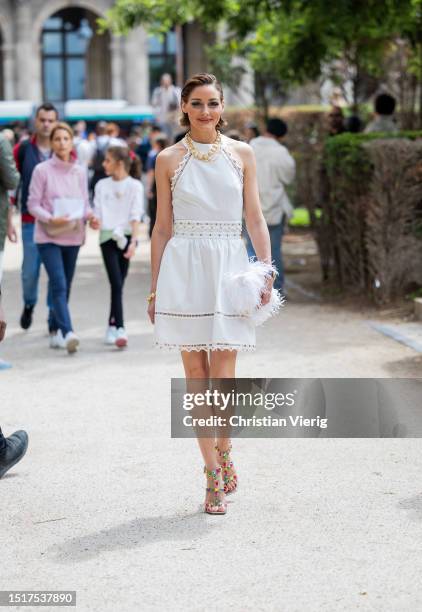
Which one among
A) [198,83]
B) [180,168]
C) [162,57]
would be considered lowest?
[180,168]

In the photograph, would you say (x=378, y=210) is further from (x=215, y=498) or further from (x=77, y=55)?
(x=77, y=55)

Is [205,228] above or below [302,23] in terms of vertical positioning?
below

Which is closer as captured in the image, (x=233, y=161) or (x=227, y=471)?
(x=233, y=161)

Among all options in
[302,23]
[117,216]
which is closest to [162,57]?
[302,23]

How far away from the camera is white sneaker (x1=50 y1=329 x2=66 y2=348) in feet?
29.9

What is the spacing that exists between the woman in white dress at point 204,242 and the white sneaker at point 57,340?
4170mm

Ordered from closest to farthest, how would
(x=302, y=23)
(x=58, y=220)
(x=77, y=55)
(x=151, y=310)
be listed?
(x=151, y=310) < (x=58, y=220) < (x=302, y=23) < (x=77, y=55)

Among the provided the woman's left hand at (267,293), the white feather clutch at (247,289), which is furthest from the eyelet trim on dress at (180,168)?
the woman's left hand at (267,293)

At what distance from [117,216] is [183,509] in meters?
4.50

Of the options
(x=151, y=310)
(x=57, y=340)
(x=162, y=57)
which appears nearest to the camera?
(x=151, y=310)

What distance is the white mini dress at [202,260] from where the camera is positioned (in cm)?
493

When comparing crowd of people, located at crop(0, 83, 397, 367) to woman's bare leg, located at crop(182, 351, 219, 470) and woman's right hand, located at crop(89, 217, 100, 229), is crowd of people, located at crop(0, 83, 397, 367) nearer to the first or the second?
woman's right hand, located at crop(89, 217, 100, 229)

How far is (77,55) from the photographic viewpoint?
182 ft

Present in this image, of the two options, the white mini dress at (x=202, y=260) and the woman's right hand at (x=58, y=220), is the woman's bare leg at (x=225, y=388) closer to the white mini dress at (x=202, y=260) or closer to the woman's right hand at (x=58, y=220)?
the white mini dress at (x=202, y=260)
